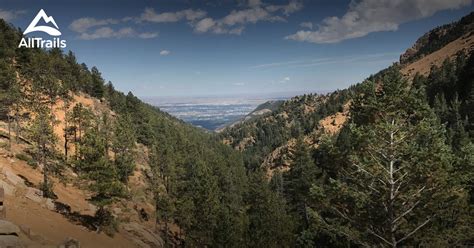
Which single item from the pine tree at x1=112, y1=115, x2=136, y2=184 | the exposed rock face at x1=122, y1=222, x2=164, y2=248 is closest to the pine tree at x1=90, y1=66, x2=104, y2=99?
the pine tree at x1=112, y1=115, x2=136, y2=184

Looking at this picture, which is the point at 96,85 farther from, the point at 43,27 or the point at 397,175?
the point at 397,175

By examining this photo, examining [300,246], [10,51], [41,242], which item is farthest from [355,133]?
[10,51]

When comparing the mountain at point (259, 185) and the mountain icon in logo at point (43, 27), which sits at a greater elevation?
the mountain icon in logo at point (43, 27)

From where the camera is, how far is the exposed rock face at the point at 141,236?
40.2 metres

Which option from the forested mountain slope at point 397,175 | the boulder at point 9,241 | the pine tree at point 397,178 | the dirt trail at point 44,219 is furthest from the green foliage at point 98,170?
the pine tree at point 397,178

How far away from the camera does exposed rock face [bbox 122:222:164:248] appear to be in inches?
1585

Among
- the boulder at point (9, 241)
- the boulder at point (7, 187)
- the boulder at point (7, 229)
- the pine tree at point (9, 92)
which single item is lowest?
the boulder at point (7, 187)

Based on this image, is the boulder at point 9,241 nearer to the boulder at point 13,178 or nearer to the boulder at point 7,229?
the boulder at point 7,229

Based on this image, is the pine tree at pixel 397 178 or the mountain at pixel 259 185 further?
the mountain at pixel 259 185

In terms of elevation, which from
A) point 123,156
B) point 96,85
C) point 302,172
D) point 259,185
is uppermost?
point 96,85

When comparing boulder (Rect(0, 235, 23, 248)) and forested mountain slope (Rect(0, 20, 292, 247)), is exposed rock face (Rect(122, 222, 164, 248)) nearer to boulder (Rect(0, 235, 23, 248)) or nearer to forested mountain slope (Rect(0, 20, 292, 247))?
forested mountain slope (Rect(0, 20, 292, 247))

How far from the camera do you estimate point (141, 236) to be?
42.6 meters

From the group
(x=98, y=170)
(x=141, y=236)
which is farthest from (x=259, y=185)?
(x=98, y=170)

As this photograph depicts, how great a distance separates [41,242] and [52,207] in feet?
46.1
